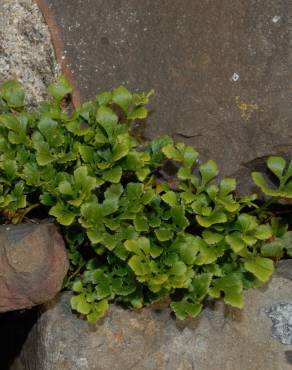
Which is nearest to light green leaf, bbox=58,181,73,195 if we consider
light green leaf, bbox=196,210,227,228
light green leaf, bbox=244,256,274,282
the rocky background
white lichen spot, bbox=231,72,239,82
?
the rocky background

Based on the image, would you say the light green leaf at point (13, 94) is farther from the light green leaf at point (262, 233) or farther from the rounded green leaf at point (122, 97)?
the light green leaf at point (262, 233)

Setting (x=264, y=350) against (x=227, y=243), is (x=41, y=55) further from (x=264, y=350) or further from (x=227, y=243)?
(x=264, y=350)

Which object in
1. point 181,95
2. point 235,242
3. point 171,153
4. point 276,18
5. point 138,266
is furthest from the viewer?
point 181,95

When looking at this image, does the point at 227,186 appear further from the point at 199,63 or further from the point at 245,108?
the point at 199,63

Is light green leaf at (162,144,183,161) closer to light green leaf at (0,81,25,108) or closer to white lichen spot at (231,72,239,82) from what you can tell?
white lichen spot at (231,72,239,82)

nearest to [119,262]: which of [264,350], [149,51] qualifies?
[264,350]

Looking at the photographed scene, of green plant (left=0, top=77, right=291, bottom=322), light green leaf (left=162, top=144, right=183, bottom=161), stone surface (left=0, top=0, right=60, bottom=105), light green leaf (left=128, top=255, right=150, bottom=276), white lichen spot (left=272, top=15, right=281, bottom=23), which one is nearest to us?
light green leaf (left=128, top=255, right=150, bottom=276)

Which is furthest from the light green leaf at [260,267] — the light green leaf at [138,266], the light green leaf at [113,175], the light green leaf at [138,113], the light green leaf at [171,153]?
the light green leaf at [138,113]

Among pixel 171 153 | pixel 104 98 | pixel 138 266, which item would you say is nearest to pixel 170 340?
pixel 138 266
